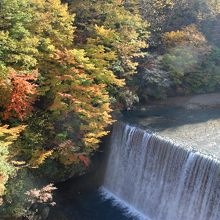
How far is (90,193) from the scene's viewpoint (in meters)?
18.1

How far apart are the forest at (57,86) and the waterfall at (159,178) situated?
1617 millimetres

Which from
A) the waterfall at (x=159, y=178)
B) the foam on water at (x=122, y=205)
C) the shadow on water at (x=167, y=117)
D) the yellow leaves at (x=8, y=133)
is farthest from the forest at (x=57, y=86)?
the waterfall at (x=159, y=178)

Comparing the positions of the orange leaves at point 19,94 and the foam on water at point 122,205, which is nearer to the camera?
the orange leaves at point 19,94

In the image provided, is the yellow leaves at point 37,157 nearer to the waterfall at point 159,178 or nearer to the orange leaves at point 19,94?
the orange leaves at point 19,94

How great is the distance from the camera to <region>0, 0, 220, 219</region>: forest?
45.5 feet

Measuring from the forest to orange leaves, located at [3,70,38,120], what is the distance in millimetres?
36

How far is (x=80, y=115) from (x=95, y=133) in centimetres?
99

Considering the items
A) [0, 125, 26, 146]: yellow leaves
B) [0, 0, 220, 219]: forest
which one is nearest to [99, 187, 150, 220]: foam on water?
[0, 0, 220, 219]: forest

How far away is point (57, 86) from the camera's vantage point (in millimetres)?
15508

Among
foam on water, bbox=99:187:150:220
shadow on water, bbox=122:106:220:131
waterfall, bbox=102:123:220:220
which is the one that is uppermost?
shadow on water, bbox=122:106:220:131

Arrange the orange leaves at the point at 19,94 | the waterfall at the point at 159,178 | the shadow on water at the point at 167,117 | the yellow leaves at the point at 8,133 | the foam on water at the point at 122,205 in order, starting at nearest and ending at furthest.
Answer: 1. the yellow leaves at the point at 8,133
2. the orange leaves at the point at 19,94
3. the waterfall at the point at 159,178
4. the foam on water at the point at 122,205
5. the shadow on water at the point at 167,117

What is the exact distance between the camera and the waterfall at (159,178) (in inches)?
573

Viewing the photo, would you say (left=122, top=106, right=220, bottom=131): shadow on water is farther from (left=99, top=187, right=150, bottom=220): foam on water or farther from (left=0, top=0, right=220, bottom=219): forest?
(left=99, top=187, right=150, bottom=220): foam on water

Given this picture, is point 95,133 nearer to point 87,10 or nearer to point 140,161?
point 140,161
